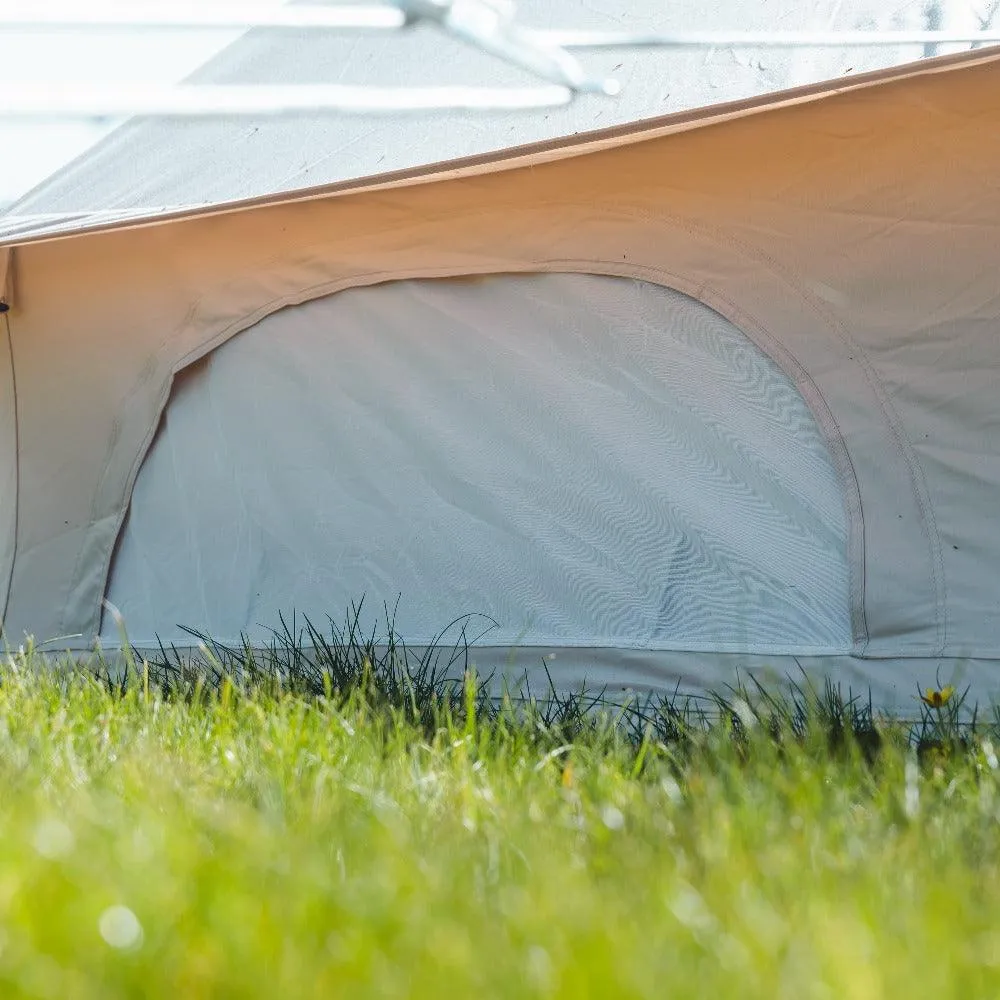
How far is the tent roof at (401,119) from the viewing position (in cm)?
218

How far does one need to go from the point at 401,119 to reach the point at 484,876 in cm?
178

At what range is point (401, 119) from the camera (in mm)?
2564

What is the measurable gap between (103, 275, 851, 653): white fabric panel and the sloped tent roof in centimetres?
6

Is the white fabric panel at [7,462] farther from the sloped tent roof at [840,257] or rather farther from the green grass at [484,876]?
the green grass at [484,876]

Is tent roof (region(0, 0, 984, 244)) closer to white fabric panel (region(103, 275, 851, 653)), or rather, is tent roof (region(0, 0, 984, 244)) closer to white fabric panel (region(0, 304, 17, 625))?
white fabric panel (region(103, 275, 851, 653))

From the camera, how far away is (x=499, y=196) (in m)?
2.88

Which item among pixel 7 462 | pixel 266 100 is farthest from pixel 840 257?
pixel 7 462

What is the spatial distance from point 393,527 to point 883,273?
3.99 ft

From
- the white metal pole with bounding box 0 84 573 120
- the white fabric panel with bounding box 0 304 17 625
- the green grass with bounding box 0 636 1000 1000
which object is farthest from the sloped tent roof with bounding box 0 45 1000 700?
the white fabric panel with bounding box 0 304 17 625

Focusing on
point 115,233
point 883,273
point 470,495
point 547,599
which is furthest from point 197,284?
point 883,273

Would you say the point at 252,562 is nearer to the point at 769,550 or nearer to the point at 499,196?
the point at 499,196

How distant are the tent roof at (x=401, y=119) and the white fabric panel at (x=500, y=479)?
0.45 meters

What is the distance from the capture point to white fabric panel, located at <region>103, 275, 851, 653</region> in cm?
260

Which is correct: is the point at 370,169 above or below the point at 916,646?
above
